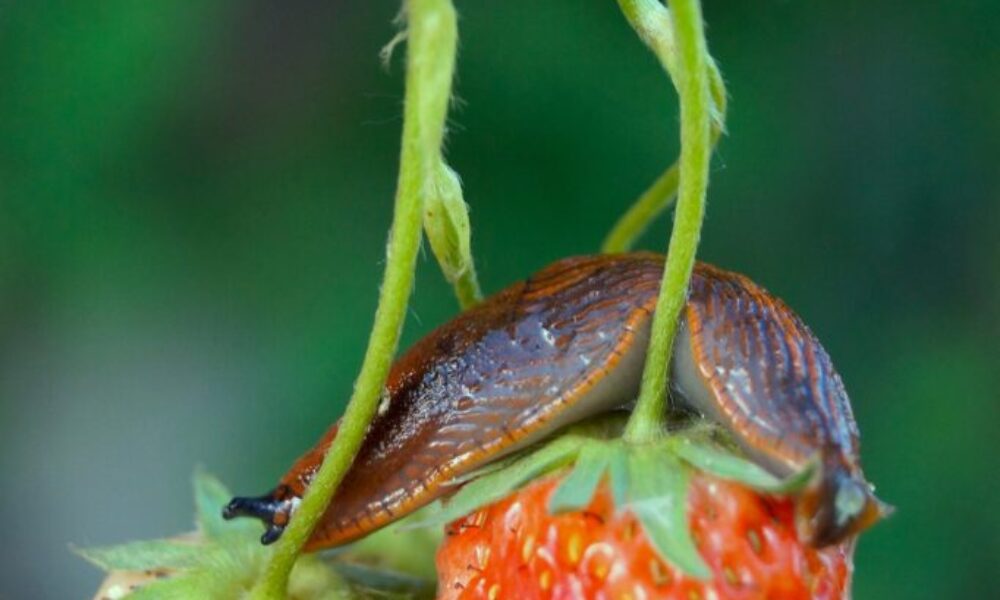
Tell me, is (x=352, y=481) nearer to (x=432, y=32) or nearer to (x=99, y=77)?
(x=432, y=32)

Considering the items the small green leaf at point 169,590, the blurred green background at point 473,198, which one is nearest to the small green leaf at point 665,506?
the small green leaf at point 169,590

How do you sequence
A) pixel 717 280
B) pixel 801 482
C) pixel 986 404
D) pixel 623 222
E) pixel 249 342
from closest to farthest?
pixel 801 482 → pixel 717 280 → pixel 623 222 → pixel 986 404 → pixel 249 342

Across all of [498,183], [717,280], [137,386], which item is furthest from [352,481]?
[137,386]

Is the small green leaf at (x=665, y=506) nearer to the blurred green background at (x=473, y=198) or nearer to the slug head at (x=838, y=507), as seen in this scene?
the slug head at (x=838, y=507)

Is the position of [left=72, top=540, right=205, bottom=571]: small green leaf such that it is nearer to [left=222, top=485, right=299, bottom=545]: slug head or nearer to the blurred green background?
[left=222, top=485, right=299, bottom=545]: slug head

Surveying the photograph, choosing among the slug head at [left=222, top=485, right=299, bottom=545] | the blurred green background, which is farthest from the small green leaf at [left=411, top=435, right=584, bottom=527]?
the blurred green background

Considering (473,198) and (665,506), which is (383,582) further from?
(473,198)
